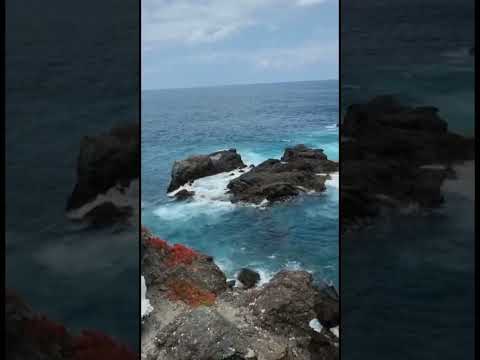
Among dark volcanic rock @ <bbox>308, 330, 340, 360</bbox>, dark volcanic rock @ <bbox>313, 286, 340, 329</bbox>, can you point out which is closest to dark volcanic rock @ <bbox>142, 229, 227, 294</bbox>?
dark volcanic rock @ <bbox>313, 286, 340, 329</bbox>

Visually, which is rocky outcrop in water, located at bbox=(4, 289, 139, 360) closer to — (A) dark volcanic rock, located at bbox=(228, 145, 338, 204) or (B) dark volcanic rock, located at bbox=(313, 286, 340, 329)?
(B) dark volcanic rock, located at bbox=(313, 286, 340, 329)

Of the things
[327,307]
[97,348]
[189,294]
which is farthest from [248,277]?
[97,348]

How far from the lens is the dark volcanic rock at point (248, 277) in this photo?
13123mm

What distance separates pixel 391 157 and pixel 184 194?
15.3 m

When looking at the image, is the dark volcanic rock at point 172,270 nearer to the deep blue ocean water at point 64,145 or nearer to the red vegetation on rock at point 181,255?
the red vegetation on rock at point 181,255

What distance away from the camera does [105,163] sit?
18.5ft

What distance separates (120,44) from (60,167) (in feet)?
5.53

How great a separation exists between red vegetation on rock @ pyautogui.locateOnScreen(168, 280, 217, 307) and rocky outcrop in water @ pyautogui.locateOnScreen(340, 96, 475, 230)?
24.2 ft

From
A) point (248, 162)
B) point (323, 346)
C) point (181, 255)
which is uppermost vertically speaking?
point (248, 162)

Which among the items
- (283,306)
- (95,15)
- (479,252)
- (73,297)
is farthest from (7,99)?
(283,306)

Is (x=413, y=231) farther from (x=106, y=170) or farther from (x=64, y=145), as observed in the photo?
(x=64, y=145)

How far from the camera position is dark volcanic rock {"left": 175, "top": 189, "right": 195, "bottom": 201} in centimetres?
2000

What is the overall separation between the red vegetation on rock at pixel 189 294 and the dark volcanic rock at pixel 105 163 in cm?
681

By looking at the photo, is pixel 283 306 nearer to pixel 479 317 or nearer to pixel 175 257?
pixel 175 257
